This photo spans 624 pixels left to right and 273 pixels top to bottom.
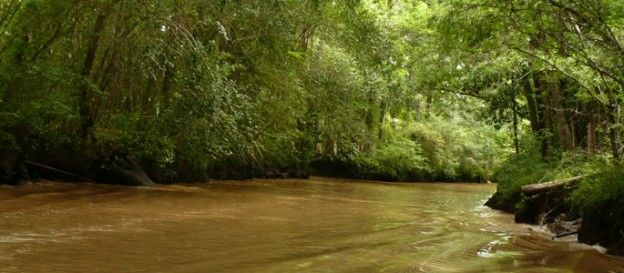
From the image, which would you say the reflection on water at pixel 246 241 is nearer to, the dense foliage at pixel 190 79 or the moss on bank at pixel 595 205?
the moss on bank at pixel 595 205

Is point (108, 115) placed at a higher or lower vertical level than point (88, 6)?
lower

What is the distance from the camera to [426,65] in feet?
47.2

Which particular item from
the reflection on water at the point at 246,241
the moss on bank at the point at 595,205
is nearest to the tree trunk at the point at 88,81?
the reflection on water at the point at 246,241

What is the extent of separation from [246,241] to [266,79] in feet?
37.8

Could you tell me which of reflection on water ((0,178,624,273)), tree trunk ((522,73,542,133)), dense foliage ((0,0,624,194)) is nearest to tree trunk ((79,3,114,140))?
dense foliage ((0,0,624,194))

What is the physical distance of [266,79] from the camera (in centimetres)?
1647

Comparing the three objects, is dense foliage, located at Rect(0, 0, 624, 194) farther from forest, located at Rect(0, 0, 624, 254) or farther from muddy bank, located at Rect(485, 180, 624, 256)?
muddy bank, located at Rect(485, 180, 624, 256)

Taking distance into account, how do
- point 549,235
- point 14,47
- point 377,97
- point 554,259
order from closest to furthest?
point 554,259 < point 549,235 < point 14,47 < point 377,97

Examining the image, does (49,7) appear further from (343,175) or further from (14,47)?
(343,175)

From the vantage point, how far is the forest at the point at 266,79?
767 centimetres

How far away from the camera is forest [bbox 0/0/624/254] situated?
7.67 meters

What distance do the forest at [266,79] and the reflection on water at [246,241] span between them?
1.50m

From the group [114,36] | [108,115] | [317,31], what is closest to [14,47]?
[114,36]

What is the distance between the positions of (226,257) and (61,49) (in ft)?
29.9
